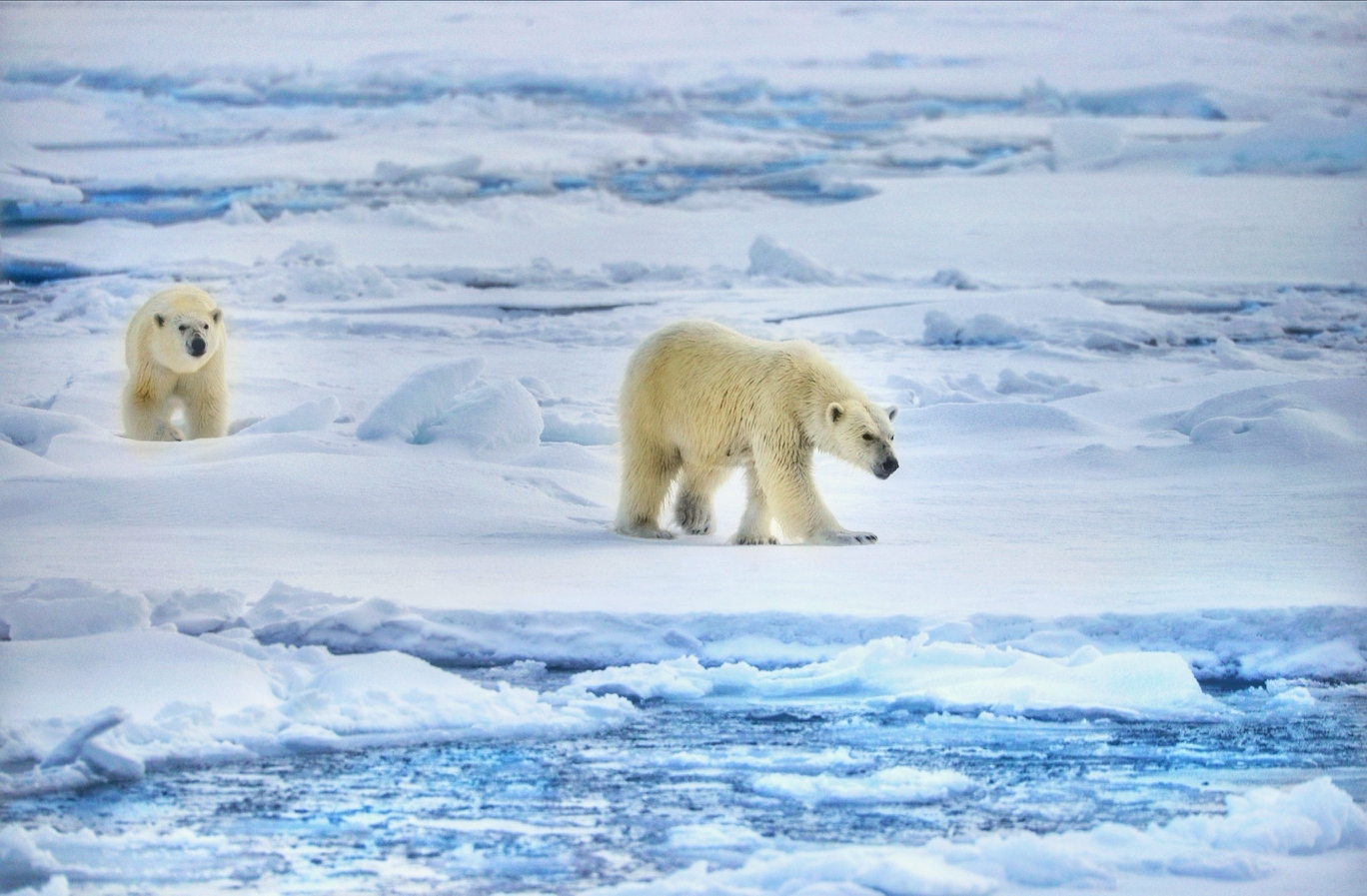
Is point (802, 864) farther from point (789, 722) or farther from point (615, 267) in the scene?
point (615, 267)

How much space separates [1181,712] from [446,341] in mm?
5897

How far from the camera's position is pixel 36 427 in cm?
667

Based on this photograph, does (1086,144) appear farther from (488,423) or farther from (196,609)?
(196,609)

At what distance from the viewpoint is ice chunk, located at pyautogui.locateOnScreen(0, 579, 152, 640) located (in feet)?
14.4

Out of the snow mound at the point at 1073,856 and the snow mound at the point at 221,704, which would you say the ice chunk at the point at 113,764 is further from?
the snow mound at the point at 1073,856

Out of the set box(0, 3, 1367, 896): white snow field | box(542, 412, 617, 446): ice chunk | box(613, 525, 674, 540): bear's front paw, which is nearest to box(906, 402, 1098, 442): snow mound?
box(0, 3, 1367, 896): white snow field

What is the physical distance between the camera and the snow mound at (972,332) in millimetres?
9062

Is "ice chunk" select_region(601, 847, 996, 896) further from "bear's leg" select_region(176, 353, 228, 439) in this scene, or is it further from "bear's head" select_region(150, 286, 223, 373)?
"bear's leg" select_region(176, 353, 228, 439)

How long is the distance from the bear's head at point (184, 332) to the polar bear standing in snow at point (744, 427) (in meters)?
1.88

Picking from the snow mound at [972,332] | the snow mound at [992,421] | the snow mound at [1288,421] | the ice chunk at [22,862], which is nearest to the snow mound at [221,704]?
the ice chunk at [22,862]

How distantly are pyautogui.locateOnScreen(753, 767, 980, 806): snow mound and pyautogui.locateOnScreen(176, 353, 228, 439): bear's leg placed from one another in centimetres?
379

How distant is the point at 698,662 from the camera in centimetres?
438

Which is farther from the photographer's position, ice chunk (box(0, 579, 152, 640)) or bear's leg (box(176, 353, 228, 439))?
bear's leg (box(176, 353, 228, 439))

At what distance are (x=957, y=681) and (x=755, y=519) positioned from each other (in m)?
1.32
